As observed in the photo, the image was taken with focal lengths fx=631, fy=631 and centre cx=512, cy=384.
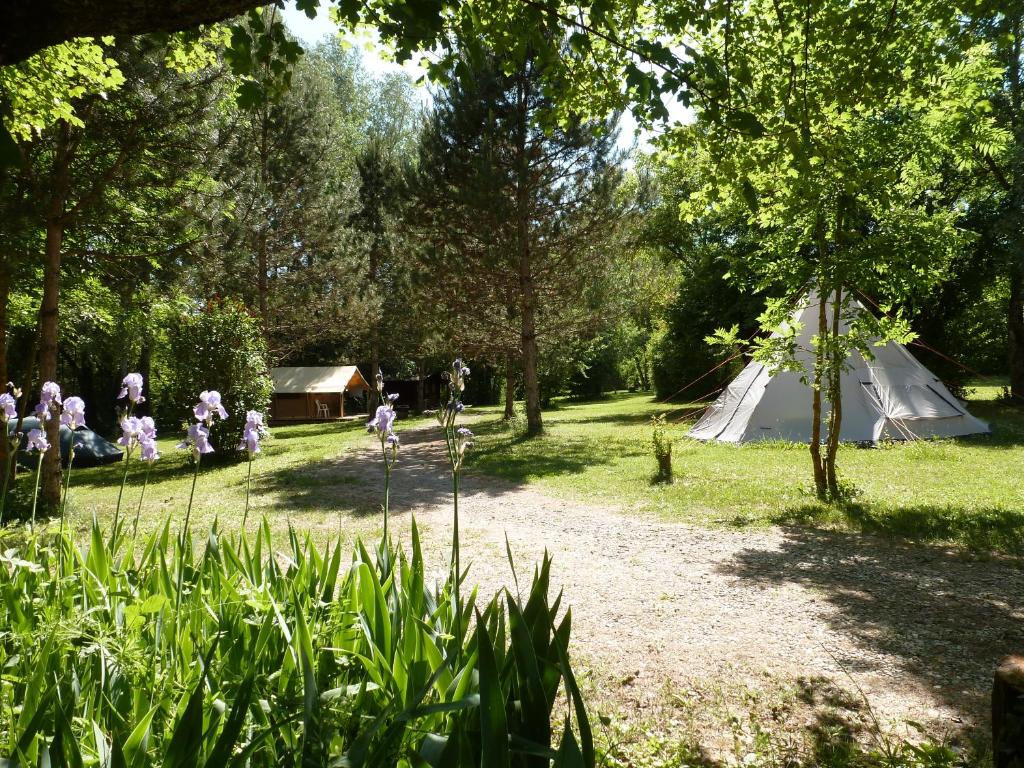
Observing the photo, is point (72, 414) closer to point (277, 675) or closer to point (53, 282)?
point (277, 675)

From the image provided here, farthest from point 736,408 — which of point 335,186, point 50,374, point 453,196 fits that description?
point 335,186

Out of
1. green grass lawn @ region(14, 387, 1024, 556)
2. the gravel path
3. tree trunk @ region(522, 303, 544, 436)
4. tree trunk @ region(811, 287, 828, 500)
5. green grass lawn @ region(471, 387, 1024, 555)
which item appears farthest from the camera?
tree trunk @ region(522, 303, 544, 436)

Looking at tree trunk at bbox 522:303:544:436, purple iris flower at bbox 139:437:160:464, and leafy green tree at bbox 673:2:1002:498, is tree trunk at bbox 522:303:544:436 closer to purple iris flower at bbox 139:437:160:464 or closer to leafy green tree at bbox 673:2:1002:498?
leafy green tree at bbox 673:2:1002:498

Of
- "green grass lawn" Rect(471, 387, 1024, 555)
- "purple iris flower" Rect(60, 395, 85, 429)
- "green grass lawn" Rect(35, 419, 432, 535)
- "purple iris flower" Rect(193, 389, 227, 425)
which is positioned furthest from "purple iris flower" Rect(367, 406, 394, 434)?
"green grass lawn" Rect(471, 387, 1024, 555)

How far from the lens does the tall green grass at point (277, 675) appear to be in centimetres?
145

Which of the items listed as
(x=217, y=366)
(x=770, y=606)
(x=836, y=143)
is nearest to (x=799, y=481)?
(x=770, y=606)

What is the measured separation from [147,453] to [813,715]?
352 centimetres

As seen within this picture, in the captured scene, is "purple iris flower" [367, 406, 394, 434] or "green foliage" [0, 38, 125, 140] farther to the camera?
"green foliage" [0, 38, 125, 140]

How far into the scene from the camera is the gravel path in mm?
3500

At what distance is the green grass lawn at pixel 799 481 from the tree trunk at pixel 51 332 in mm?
6515

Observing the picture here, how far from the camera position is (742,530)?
268 inches

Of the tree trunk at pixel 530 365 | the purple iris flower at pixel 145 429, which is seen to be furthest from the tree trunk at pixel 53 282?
the tree trunk at pixel 530 365

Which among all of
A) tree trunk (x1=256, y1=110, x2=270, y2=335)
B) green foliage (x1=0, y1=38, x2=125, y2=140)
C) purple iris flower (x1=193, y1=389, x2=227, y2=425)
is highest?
tree trunk (x1=256, y1=110, x2=270, y2=335)

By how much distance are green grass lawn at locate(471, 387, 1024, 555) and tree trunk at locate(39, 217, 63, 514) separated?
21.4ft
